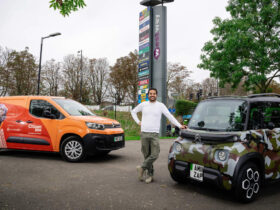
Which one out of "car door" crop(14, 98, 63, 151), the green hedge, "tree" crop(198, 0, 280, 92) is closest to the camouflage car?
"car door" crop(14, 98, 63, 151)

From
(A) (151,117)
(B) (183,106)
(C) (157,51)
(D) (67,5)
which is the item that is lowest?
(A) (151,117)

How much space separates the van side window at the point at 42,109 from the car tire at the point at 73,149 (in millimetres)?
712

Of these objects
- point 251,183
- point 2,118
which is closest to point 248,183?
point 251,183

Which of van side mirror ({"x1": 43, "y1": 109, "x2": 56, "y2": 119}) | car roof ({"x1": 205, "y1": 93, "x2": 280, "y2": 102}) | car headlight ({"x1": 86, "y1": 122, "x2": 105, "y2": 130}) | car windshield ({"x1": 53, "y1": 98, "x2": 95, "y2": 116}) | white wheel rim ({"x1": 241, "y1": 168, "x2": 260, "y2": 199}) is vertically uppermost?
car roof ({"x1": 205, "y1": 93, "x2": 280, "y2": 102})

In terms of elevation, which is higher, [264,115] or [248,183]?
[264,115]

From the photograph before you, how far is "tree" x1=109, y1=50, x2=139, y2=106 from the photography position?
1807 inches

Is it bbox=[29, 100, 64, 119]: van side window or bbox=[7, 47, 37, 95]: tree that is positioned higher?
bbox=[7, 47, 37, 95]: tree

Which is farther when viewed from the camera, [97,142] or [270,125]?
[97,142]

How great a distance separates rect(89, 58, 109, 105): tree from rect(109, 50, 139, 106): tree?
8.74m

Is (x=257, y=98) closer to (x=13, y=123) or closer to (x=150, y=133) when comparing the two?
(x=150, y=133)

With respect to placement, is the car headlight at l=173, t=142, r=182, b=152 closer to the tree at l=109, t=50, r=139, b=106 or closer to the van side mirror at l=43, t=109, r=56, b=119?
the van side mirror at l=43, t=109, r=56, b=119

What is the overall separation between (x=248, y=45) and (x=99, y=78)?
41838 mm

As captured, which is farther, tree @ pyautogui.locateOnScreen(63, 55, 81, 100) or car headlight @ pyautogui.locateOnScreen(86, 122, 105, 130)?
tree @ pyautogui.locateOnScreen(63, 55, 81, 100)

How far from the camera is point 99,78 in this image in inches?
2247
